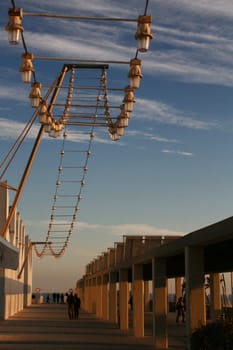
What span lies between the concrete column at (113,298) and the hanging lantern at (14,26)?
107ft

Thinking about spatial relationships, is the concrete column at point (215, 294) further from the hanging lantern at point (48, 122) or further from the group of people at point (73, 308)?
the hanging lantern at point (48, 122)

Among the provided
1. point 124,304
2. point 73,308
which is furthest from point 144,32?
point 73,308

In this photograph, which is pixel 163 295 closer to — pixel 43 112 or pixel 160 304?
pixel 160 304

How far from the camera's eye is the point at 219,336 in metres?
18.9

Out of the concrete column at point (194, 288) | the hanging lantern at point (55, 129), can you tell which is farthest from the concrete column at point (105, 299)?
the concrete column at point (194, 288)

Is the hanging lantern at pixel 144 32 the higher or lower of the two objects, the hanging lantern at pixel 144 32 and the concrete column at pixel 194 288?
the higher

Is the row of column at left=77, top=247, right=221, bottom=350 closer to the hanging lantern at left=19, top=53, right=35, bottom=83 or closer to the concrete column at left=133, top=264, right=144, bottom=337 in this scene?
the concrete column at left=133, top=264, right=144, bottom=337

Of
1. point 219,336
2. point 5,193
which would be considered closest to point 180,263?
point 219,336

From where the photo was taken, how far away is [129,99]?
22359 millimetres

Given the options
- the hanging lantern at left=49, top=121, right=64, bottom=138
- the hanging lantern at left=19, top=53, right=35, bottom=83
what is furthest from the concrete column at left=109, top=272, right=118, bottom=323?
the hanging lantern at left=19, top=53, right=35, bottom=83

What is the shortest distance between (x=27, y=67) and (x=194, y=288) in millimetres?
7586

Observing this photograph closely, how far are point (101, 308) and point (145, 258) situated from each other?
2983cm

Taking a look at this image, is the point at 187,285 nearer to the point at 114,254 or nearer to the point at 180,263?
the point at 180,263

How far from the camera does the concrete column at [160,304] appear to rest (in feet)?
90.3
